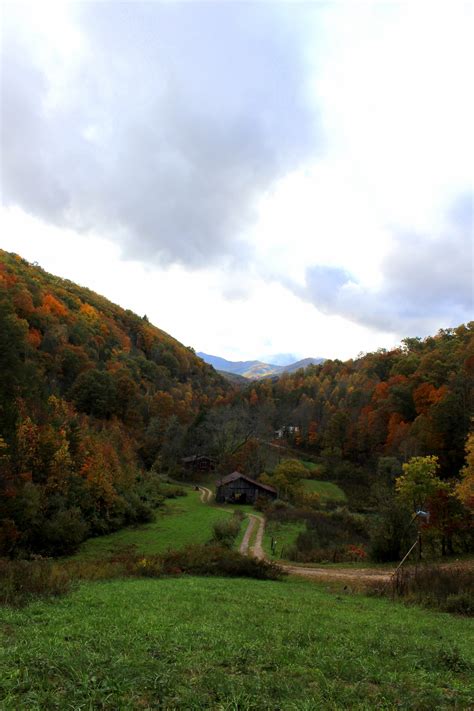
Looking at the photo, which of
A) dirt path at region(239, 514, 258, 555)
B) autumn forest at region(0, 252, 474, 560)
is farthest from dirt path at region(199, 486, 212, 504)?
dirt path at region(239, 514, 258, 555)

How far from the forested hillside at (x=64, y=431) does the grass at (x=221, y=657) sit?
71.7ft

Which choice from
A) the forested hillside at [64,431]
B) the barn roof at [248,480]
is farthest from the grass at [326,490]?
the forested hillside at [64,431]

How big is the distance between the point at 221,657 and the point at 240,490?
52.7 m

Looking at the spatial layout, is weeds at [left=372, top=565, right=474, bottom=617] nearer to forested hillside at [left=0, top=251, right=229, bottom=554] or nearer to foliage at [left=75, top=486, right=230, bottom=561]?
foliage at [left=75, top=486, right=230, bottom=561]

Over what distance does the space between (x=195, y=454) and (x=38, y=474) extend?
44960 millimetres

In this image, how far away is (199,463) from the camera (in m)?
78.2

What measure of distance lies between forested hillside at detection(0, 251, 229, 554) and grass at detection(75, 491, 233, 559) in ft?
5.34

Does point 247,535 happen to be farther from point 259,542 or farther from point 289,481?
point 289,481

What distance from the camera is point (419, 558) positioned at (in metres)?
25.2

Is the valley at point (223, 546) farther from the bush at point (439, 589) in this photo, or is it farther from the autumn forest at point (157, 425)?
the autumn forest at point (157, 425)

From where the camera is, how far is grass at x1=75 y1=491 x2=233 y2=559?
3178 centimetres

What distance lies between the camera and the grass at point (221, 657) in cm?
557

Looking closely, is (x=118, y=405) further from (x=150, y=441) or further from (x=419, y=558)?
(x=419, y=558)

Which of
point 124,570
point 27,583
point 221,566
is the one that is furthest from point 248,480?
point 27,583
